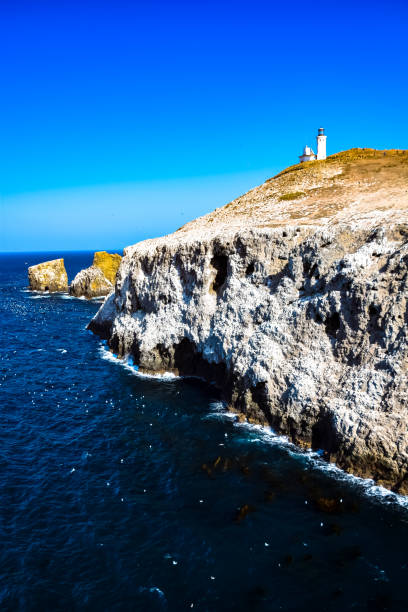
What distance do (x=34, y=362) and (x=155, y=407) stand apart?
67.3ft

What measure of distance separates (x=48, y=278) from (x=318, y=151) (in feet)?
245

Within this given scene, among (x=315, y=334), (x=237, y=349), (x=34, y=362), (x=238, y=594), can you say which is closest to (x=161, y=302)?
(x=237, y=349)

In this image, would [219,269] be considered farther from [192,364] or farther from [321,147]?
[321,147]

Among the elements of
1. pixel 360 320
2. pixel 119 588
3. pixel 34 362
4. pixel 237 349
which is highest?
pixel 360 320

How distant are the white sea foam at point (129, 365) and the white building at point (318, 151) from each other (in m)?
47.0

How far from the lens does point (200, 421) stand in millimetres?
33938

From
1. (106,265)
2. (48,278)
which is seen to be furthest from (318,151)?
(48,278)

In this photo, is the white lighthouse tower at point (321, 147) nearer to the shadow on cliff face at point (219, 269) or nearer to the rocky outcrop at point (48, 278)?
the shadow on cliff face at point (219, 269)

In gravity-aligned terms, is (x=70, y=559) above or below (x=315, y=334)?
below

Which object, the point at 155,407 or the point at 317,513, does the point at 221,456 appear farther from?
the point at 155,407

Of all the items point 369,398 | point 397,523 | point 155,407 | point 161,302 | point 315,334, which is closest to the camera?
point 397,523

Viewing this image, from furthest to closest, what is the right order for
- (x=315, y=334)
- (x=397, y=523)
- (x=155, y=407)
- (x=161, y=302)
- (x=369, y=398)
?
(x=161, y=302), (x=155, y=407), (x=315, y=334), (x=369, y=398), (x=397, y=523)

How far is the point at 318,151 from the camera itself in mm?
71562

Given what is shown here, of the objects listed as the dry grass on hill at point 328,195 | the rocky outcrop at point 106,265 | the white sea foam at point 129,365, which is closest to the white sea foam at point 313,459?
the white sea foam at point 129,365
